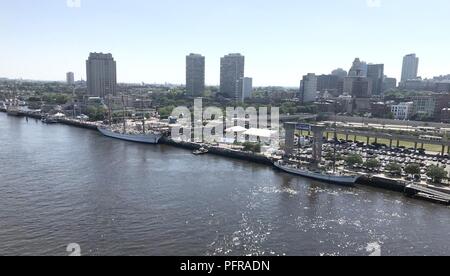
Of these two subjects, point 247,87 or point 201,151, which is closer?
point 201,151

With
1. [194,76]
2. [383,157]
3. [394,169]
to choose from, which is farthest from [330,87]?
[394,169]

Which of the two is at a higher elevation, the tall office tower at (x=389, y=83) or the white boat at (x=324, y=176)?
the tall office tower at (x=389, y=83)

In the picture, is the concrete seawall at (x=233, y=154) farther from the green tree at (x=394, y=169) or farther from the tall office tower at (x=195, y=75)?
the tall office tower at (x=195, y=75)

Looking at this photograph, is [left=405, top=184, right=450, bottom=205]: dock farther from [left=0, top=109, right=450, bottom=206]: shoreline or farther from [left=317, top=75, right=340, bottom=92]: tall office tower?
[left=317, top=75, right=340, bottom=92]: tall office tower

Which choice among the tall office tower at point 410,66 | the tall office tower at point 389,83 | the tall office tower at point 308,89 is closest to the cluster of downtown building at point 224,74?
the tall office tower at point 308,89

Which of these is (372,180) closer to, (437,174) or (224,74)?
(437,174)

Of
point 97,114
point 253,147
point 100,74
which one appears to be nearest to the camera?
point 253,147
